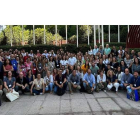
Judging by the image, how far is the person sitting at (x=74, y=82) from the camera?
8.56m

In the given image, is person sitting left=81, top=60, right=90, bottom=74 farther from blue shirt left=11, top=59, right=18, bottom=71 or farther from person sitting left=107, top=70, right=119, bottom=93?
blue shirt left=11, top=59, right=18, bottom=71

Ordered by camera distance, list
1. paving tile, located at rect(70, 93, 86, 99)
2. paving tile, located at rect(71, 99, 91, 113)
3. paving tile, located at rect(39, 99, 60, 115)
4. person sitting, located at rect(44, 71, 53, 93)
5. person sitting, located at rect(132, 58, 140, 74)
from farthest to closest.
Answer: person sitting, located at rect(132, 58, 140, 74)
person sitting, located at rect(44, 71, 53, 93)
paving tile, located at rect(70, 93, 86, 99)
paving tile, located at rect(71, 99, 91, 113)
paving tile, located at rect(39, 99, 60, 115)

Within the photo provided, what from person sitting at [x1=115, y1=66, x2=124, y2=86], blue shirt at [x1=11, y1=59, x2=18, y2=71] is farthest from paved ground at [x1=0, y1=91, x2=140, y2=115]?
blue shirt at [x1=11, y1=59, x2=18, y2=71]

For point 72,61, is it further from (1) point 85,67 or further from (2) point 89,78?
(2) point 89,78

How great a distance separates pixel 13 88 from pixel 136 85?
16.3 feet

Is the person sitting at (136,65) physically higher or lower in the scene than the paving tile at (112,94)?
higher

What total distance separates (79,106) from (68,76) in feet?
8.62

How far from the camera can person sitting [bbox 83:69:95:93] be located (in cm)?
849

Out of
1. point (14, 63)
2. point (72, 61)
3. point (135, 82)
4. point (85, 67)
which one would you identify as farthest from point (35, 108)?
point (72, 61)

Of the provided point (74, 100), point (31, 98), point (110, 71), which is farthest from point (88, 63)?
point (31, 98)

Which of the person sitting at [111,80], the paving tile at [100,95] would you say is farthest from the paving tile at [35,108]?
the person sitting at [111,80]

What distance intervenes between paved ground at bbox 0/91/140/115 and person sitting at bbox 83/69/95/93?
0.31 m

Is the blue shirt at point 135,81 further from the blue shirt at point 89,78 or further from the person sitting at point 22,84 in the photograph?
the person sitting at point 22,84

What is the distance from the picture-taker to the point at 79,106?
6.73 meters
